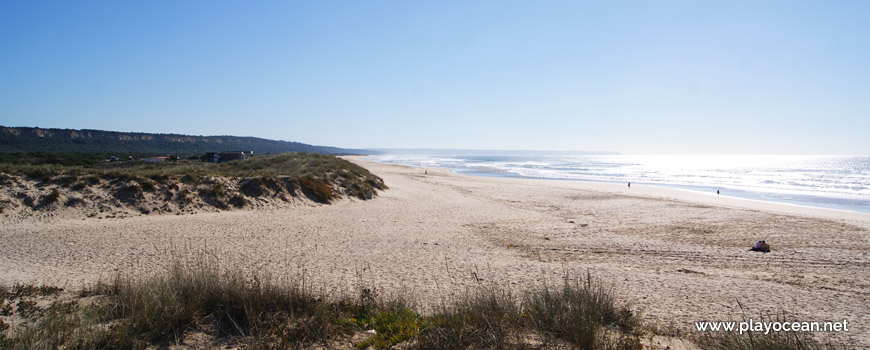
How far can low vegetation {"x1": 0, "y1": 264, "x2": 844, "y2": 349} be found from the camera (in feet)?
12.6

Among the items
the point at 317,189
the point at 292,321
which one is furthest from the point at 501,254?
the point at 317,189

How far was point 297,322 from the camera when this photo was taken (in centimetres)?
439

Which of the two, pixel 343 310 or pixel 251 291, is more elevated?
pixel 251 291

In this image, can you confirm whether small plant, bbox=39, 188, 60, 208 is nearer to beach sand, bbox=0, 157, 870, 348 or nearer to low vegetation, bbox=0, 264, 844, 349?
beach sand, bbox=0, 157, 870, 348

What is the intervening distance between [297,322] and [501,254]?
6334 millimetres

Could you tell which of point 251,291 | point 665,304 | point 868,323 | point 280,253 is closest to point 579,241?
point 665,304

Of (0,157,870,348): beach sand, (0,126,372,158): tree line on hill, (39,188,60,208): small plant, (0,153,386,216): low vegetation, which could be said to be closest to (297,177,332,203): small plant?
(0,153,386,216): low vegetation

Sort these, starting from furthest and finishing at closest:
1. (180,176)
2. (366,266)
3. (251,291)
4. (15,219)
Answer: (180,176) → (15,219) → (366,266) → (251,291)

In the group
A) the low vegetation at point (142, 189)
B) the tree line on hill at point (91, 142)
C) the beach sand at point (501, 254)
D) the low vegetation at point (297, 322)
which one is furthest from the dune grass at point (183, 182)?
the tree line on hill at point (91, 142)

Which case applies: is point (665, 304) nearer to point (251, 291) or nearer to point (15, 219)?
point (251, 291)

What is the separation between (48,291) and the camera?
5.57 m

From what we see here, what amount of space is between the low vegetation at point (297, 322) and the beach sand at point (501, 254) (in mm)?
801

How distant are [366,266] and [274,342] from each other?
14.2 feet

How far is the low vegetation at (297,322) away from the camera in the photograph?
12.6 ft
